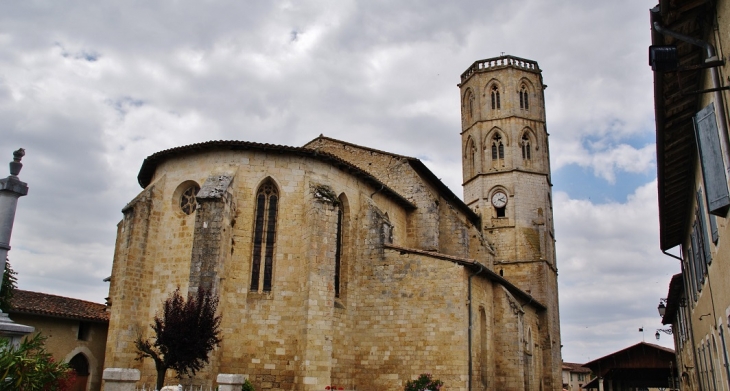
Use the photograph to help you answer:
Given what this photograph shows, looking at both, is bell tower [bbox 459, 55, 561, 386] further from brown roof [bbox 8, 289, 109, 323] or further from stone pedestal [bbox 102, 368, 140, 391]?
stone pedestal [bbox 102, 368, 140, 391]

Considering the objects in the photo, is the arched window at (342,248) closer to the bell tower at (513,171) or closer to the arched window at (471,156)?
the bell tower at (513,171)

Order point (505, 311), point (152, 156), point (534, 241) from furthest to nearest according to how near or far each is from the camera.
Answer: point (534, 241) < point (505, 311) < point (152, 156)

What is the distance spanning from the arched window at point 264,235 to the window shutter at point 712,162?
41.7ft

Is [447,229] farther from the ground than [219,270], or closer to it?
farther from the ground

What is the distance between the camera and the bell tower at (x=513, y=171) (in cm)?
3000

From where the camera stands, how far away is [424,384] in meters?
16.6

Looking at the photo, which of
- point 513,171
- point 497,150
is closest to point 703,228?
point 513,171

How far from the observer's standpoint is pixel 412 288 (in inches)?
720

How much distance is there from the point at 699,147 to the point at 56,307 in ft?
55.5

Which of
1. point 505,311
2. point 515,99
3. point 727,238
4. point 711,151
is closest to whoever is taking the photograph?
point 711,151

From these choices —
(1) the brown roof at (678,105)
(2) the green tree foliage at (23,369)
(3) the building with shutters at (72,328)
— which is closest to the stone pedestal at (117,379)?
(2) the green tree foliage at (23,369)

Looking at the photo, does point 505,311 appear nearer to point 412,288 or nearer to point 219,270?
point 412,288

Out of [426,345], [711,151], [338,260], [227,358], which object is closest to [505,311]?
[426,345]

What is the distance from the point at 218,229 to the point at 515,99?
21876 millimetres
